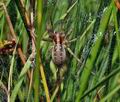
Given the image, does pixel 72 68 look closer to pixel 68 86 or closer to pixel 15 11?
pixel 68 86

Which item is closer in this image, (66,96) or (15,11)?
(66,96)

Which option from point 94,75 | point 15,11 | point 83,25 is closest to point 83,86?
point 94,75

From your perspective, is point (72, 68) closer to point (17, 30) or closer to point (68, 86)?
point (68, 86)

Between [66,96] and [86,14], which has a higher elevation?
[86,14]

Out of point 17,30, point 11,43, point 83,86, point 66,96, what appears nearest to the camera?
point 83,86

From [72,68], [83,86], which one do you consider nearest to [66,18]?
[72,68]

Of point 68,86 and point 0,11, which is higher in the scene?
point 0,11

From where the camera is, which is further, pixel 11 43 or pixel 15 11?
pixel 15 11

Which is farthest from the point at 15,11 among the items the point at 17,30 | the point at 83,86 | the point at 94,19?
the point at 83,86

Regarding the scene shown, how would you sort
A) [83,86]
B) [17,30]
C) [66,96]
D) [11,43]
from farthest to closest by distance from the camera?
1. [17,30]
2. [66,96]
3. [11,43]
4. [83,86]
